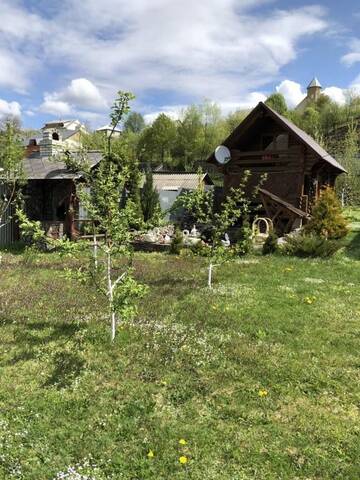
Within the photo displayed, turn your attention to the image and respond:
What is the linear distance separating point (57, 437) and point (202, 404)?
195 cm

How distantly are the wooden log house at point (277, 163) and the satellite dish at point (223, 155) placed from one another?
0.28 meters

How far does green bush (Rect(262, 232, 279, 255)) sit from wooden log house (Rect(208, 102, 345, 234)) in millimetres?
5555

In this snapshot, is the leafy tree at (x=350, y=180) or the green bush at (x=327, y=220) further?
the leafy tree at (x=350, y=180)

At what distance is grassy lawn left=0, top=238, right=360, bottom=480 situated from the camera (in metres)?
4.75

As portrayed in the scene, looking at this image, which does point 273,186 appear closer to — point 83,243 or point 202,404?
point 83,243

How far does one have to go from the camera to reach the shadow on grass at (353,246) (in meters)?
15.8

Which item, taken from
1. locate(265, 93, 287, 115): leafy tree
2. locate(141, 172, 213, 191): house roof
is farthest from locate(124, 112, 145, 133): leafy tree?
locate(141, 172, 213, 191): house roof

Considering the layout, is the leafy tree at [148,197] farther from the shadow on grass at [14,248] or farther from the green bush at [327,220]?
the green bush at [327,220]

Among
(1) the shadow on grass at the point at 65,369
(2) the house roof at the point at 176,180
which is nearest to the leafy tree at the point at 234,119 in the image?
(2) the house roof at the point at 176,180

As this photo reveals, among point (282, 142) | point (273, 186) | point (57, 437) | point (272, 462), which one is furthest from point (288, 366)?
point (282, 142)

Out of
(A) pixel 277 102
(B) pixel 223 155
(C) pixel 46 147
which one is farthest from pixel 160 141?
(C) pixel 46 147

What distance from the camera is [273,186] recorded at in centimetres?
2373

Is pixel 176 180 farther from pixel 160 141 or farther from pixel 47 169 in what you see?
pixel 160 141

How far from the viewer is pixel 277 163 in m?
24.0
